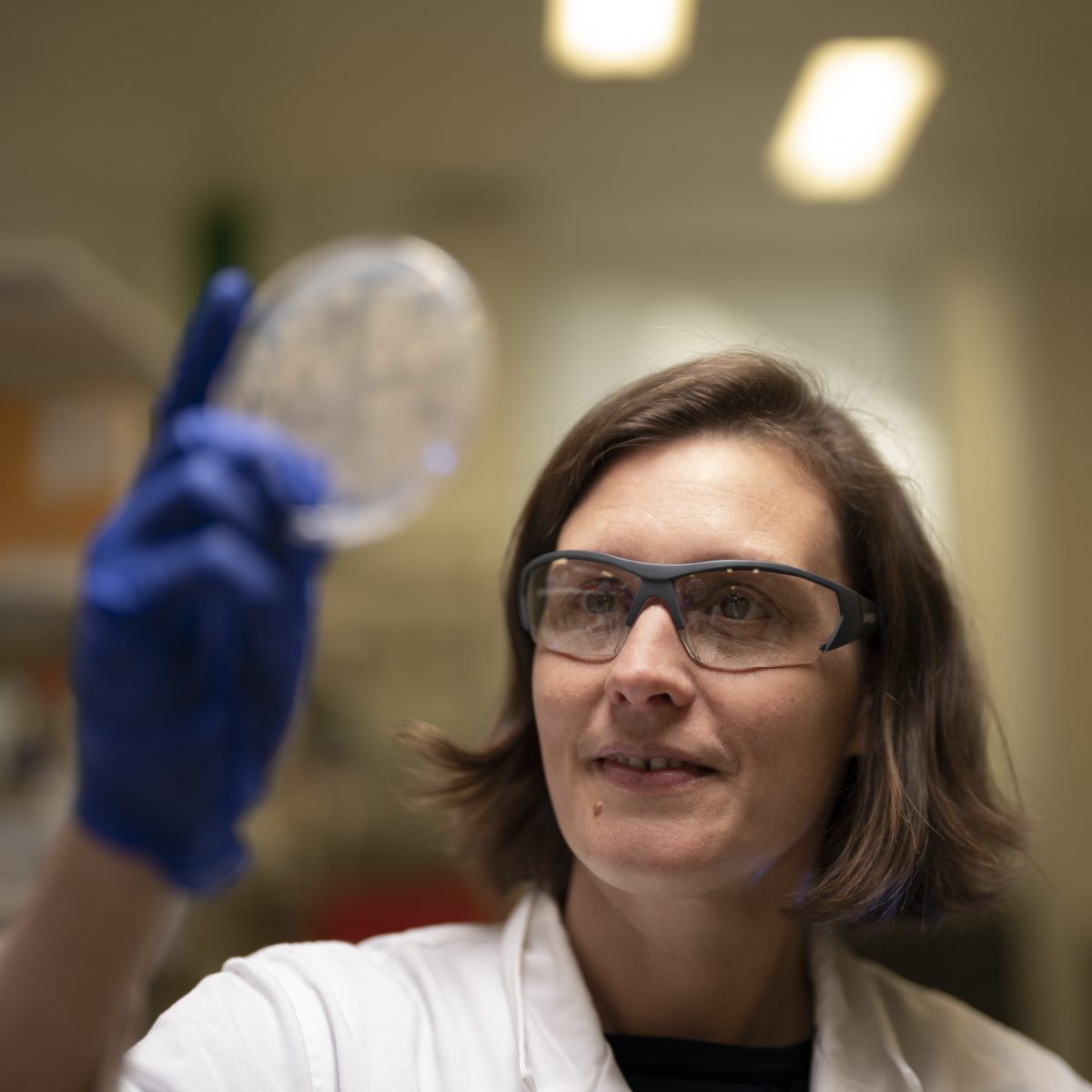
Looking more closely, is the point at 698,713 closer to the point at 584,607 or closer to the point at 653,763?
the point at 653,763

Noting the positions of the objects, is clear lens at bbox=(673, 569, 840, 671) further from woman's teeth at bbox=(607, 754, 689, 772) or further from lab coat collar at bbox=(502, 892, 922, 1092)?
lab coat collar at bbox=(502, 892, 922, 1092)

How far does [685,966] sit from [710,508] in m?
0.51

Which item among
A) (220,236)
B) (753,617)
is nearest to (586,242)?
(220,236)

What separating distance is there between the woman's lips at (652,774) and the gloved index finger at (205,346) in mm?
563

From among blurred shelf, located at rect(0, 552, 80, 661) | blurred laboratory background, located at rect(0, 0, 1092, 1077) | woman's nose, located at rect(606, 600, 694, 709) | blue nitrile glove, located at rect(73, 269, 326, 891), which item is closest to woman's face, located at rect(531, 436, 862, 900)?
woman's nose, located at rect(606, 600, 694, 709)

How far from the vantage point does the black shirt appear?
1.22 meters

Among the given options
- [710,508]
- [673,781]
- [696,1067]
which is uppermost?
[710,508]

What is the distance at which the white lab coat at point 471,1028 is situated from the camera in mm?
1076

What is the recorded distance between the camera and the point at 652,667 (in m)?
1.16

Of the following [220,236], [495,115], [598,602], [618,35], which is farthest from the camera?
[220,236]

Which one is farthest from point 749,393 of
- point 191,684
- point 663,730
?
point 191,684

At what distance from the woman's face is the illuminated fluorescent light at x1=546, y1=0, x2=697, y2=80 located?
7.60ft

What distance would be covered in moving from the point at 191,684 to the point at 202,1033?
44cm

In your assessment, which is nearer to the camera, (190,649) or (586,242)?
(190,649)
